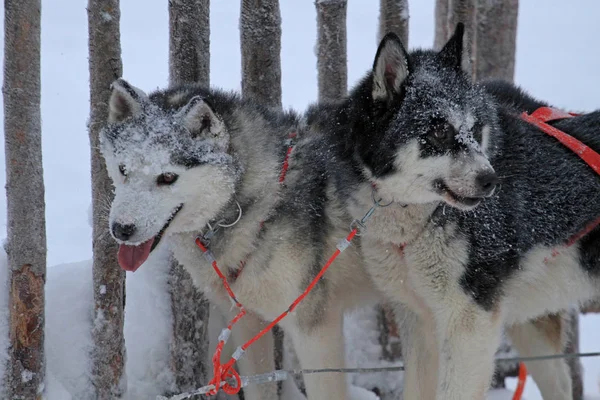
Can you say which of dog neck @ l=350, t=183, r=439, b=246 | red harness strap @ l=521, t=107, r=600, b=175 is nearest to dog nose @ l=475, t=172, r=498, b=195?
dog neck @ l=350, t=183, r=439, b=246

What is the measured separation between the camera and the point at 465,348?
324 centimetres

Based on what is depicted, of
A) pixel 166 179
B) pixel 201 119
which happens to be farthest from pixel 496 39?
pixel 166 179

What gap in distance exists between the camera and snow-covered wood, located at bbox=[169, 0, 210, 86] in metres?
4.13

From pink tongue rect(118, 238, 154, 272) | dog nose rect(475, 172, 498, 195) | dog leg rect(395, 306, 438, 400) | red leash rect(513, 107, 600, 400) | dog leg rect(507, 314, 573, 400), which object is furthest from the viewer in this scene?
dog leg rect(507, 314, 573, 400)

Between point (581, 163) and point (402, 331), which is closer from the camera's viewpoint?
point (581, 163)

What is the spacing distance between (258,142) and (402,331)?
1361 millimetres

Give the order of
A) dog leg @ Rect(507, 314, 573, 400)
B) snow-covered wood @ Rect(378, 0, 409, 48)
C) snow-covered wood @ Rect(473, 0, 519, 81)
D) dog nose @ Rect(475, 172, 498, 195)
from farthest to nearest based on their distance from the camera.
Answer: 1. snow-covered wood @ Rect(473, 0, 519, 81)
2. snow-covered wood @ Rect(378, 0, 409, 48)
3. dog leg @ Rect(507, 314, 573, 400)
4. dog nose @ Rect(475, 172, 498, 195)

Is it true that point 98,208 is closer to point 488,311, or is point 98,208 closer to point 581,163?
point 488,311

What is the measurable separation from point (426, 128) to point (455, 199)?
338 millimetres

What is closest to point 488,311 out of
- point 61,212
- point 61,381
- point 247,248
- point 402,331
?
point 402,331

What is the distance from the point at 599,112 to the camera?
359cm

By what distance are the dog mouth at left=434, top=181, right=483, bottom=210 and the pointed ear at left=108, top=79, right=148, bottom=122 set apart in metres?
1.45

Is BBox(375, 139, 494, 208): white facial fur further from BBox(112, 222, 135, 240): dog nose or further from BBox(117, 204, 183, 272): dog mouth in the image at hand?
BBox(112, 222, 135, 240): dog nose

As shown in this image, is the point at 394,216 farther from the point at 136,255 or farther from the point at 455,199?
the point at 136,255
